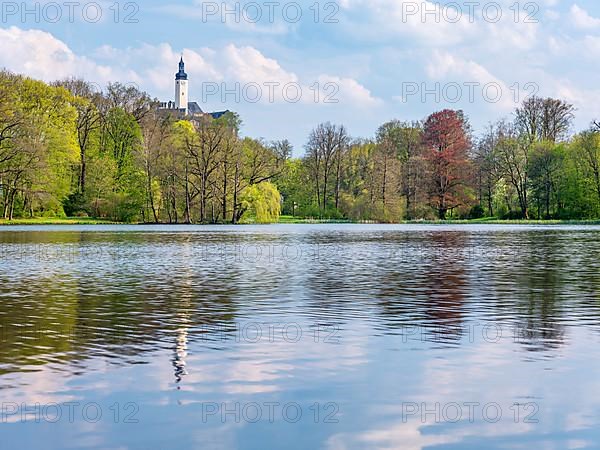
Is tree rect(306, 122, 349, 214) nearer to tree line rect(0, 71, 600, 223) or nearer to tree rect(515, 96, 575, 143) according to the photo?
tree line rect(0, 71, 600, 223)

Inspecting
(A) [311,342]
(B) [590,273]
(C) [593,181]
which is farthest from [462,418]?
(C) [593,181]

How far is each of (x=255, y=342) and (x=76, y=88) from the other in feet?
272

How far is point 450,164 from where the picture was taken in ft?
315

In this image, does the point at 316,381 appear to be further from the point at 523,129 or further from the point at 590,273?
the point at 523,129

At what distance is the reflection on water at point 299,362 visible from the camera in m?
8.05

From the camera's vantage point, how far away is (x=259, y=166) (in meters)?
87.1

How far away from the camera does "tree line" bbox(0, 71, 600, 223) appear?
79.2 m

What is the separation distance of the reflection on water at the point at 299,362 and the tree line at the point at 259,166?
5718 cm

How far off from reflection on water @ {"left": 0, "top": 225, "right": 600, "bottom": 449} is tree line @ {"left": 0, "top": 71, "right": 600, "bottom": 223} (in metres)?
57.2

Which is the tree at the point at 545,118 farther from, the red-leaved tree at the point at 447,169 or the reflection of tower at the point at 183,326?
the reflection of tower at the point at 183,326

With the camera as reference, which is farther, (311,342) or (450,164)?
(450,164)

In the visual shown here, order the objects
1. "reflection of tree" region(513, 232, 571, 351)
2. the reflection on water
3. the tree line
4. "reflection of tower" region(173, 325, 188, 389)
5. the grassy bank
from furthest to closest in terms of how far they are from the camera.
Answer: the grassy bank
the tree line
"reflection of tree" region(513, 232, 571, 351)
"reflection of tower" region(173, 325, 188, 389)
the reflection on water

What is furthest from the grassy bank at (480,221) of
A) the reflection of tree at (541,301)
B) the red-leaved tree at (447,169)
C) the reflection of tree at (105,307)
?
the reflection of tree at (105,307)

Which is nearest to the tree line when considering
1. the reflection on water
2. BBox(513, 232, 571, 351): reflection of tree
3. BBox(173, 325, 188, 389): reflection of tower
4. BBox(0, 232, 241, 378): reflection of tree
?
BBox(0, 232, 241, 378): reflection of tree
